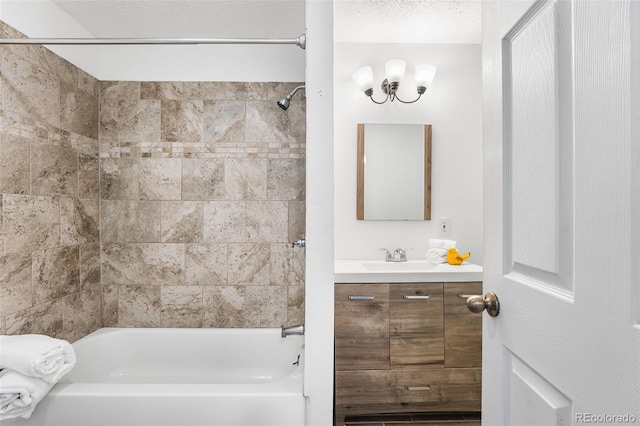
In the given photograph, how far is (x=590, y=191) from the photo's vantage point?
50 cm

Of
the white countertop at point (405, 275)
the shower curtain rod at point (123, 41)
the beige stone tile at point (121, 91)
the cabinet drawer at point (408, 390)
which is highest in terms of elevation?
the beige stone tile at point (121, 91)

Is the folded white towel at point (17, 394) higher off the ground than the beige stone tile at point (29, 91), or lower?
lower

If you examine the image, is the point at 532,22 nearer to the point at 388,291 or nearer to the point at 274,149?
the point at 388,291

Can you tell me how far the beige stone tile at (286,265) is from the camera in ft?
7.09

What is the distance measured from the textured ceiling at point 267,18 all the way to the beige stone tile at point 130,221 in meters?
1.08

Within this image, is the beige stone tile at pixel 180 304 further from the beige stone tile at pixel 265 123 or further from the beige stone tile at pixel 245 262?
the beige stone tile at pixel 265 123

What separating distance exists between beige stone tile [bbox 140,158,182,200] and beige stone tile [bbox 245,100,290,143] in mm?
506

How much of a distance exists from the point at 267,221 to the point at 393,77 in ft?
4.22

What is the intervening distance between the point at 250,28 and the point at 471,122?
164cm

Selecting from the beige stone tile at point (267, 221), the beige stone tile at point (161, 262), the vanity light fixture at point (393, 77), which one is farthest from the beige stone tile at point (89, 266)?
the vanity light fixture at point (393, 77)

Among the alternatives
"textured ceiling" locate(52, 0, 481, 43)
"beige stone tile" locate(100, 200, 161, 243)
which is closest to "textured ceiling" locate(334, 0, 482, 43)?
"textured ceiling" locate(52, 0, 481, 43)

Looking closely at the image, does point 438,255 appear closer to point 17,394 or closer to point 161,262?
point 161,262

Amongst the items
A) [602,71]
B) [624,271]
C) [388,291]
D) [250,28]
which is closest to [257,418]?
[388,291]

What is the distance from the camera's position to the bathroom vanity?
1861 mm
